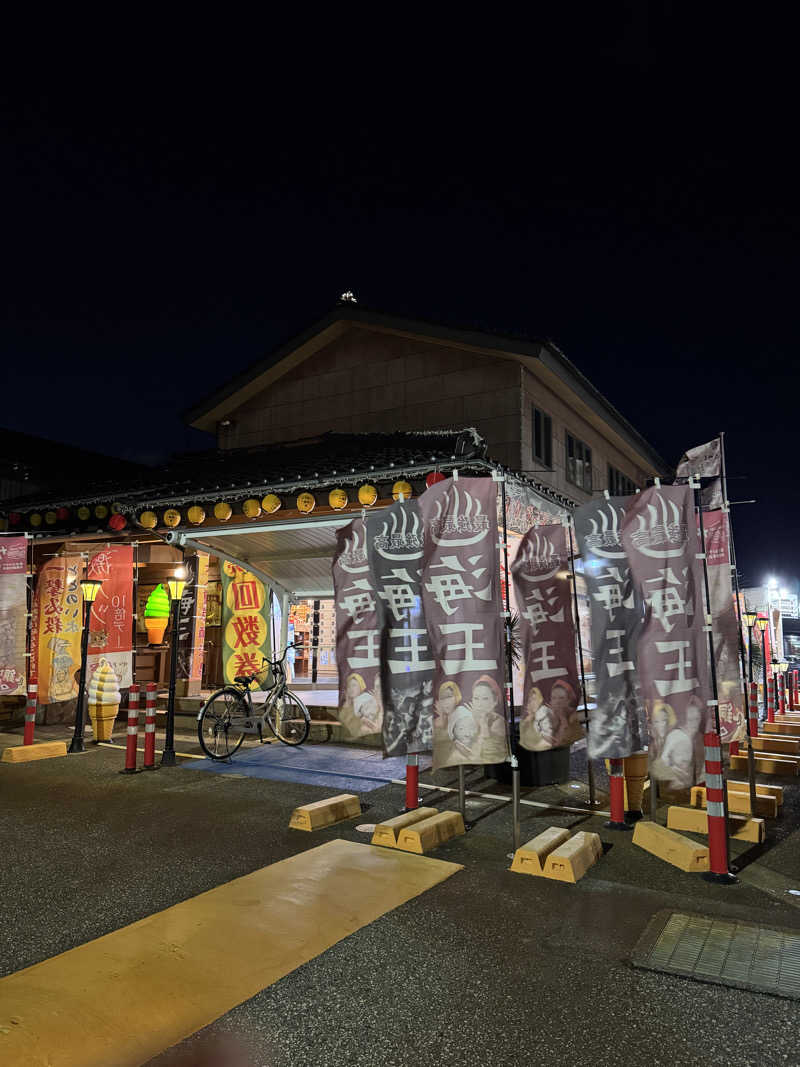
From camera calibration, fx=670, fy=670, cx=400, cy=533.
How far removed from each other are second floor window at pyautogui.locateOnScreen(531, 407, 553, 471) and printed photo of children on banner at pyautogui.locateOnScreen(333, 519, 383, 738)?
8.73m

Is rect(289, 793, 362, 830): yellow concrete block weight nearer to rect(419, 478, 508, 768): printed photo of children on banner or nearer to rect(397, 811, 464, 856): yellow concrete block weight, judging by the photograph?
rect(397, 811, 464, 856): yellow concrete block weight

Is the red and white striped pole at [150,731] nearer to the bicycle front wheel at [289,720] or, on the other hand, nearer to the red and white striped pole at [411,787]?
the bicycle front wheel at [289,720]

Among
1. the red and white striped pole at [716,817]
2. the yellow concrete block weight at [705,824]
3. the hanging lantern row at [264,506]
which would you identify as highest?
the hanging lantern row at [264,506]

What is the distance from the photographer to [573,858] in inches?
225

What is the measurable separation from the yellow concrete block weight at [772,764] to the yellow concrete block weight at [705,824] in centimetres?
369

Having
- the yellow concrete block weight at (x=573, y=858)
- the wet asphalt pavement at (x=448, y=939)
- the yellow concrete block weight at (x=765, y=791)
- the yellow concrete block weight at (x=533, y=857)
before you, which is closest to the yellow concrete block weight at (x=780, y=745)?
the yellow concrete block weight at (x=765, y=791)

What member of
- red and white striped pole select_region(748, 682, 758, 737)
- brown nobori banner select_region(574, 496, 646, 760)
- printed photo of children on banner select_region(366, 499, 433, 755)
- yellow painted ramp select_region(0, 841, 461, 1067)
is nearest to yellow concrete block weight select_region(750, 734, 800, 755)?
red and white striped pole select_region(748, 682, 758, 737)

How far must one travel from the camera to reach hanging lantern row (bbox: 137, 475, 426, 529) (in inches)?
453

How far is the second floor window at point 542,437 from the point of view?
1583cm

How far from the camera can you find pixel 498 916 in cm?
491

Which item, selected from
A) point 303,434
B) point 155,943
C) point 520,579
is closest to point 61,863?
point 155,943

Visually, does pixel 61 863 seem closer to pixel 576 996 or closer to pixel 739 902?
pixel 576 996

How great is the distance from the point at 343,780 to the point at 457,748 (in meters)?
3.87

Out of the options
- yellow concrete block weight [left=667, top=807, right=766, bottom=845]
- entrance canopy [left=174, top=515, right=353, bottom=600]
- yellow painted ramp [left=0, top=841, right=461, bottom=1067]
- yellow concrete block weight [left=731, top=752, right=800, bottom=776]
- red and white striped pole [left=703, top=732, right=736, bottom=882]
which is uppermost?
entrance canopy [left=174, top=515, right=353, bottom=600]
